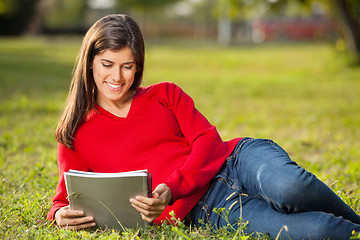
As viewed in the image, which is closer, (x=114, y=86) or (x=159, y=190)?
(x=159, y=190)

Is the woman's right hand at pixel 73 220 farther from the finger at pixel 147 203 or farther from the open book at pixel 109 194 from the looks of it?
the finger at pixel 147 203

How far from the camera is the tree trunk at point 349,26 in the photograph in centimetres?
1398

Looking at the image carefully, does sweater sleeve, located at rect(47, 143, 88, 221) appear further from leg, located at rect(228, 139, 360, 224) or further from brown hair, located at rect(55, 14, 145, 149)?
leg, located at rect(228, 139, 360, 224)

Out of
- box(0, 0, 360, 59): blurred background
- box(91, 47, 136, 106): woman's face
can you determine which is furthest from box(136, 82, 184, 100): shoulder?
box(0, 0, 360, 59): blurred background

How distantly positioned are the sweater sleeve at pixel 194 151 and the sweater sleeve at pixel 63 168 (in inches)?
22.1

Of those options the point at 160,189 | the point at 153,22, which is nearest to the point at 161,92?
the point at 160,189

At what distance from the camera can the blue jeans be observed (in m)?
2.27

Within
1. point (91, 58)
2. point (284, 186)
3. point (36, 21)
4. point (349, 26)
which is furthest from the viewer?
point (36, 21)

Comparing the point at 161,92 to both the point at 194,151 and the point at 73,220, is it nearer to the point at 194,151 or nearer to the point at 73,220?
the point at 194,151

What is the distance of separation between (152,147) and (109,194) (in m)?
0.42

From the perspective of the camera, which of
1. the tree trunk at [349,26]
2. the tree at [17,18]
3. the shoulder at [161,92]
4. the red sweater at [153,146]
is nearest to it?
the red sweater at [153,146]

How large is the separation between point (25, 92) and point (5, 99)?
108 cm

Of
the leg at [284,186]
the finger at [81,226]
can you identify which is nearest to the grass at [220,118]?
the finger at [81,226]

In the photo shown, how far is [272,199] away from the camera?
2.39 meters
